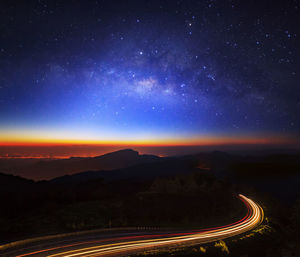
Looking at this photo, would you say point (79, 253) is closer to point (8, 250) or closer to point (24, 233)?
point (8, 250)

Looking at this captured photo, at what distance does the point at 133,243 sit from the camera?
19906mm

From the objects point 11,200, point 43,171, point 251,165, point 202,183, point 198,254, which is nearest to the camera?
point 198,254

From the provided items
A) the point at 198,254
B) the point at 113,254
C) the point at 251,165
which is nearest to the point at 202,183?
the point at 198,254

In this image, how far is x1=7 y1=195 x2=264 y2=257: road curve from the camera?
16.4 meters

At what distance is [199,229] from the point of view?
Answer: 2802cm

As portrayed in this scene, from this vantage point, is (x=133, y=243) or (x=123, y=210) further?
(x=123, y=210)

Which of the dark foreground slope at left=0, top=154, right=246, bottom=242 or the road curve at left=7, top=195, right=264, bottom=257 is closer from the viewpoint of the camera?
the road curve at left=7, top=195, right=264, bottom=257

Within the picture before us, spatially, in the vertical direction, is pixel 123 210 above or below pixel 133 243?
below

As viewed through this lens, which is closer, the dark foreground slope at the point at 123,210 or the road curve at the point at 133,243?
the road curve at the point at 133,243

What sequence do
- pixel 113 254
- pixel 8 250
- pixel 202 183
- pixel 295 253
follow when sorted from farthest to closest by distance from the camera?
pixel 202 183
pixel 295 253
pixel 113 254
pixel 8 250

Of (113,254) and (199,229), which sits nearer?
(113,254)

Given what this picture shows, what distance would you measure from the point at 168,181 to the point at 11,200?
144 feet

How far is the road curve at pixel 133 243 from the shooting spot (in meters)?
16.4

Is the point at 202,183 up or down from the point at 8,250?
down
